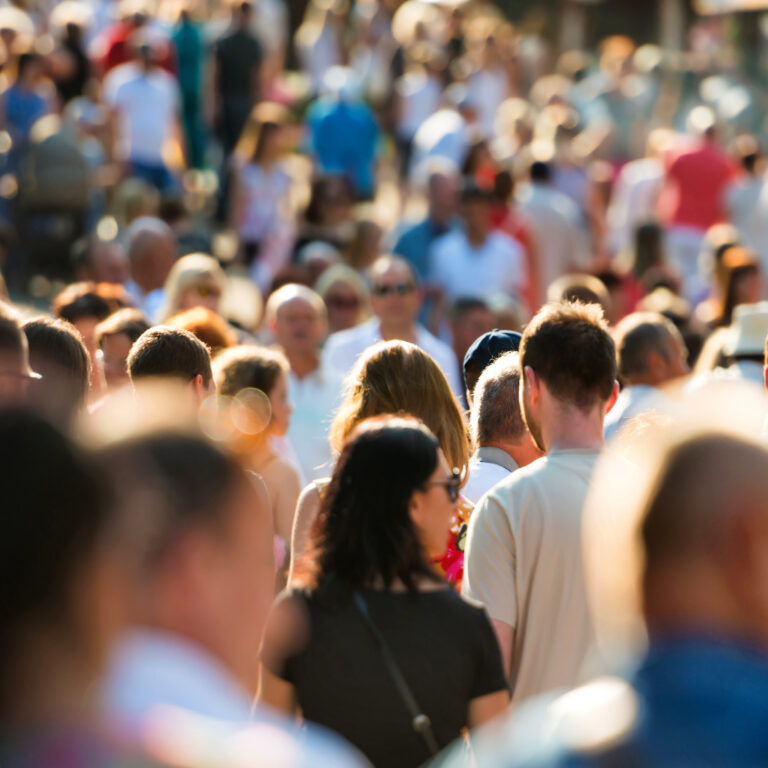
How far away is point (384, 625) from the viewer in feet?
10.6

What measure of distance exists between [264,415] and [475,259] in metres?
6.27

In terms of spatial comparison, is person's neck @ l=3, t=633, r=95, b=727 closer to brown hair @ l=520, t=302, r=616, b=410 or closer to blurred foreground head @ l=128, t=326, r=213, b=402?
brown hair @ l=520, t=302, r=616, b=410

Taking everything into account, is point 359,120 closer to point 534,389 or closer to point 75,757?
point 534,389

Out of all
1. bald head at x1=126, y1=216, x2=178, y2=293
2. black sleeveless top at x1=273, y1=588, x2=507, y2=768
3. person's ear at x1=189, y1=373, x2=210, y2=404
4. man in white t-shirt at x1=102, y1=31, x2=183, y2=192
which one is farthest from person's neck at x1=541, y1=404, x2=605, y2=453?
man in white t-shirt at x1=102, y1=31, x2=183, y2=192

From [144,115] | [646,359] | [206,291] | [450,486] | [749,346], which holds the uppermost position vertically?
[144,115]

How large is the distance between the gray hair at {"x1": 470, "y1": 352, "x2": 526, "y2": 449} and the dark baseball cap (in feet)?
1.81

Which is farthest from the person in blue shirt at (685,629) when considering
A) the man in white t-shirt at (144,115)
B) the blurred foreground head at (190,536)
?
the man in white t-shirt at (144,115)

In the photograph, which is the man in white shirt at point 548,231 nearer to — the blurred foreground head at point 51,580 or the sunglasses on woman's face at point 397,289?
the sunglasses on woman's face at point 397,289

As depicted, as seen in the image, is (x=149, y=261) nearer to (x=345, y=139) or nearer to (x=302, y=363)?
(x=302, y=363)

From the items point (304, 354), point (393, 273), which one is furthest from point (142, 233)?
point (304, 354)

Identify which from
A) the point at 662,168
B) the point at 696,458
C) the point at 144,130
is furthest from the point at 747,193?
the point at 696,458

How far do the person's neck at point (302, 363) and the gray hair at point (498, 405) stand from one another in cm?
319

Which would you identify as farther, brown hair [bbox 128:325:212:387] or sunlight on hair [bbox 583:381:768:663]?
brown hair [bbox 128:325:212:387]

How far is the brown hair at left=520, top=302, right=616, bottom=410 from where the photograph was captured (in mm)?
4066
